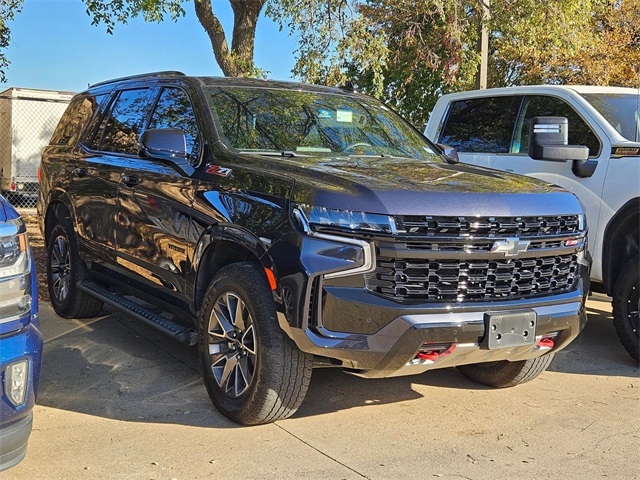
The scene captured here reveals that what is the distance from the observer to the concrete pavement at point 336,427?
11.8 feet

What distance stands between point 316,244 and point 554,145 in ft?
9.34

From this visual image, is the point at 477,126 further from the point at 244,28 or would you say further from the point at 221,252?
the point at 244,28

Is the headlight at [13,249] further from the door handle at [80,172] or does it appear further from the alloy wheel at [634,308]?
the alloy wheel at [634,308]

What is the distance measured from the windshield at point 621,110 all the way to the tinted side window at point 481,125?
2.51 feet

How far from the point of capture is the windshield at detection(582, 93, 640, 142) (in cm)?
592

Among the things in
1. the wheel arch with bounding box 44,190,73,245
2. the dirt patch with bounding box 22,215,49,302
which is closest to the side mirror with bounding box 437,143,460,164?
the wheel arch with bounding box 44,190,73,245

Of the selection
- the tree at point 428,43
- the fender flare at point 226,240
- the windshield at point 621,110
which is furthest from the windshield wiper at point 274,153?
the tree at point 428,43

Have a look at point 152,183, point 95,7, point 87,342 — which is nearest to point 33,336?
point 152,183

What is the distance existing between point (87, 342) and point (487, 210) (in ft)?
11.3

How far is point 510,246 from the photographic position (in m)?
3.82

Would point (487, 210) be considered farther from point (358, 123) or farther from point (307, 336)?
point (358, 123)

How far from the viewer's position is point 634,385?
16.6 feet

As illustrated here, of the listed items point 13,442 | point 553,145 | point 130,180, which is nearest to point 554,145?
point 553,145

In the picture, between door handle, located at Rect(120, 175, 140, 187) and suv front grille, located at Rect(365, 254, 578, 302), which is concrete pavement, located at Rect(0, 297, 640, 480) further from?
door handle, located at Rect(120, 175, 140, 187)
